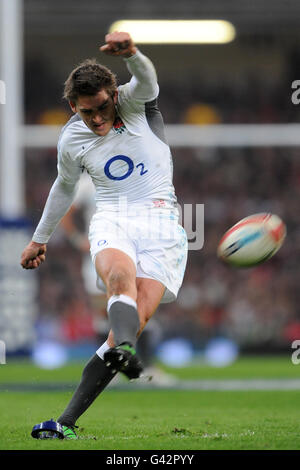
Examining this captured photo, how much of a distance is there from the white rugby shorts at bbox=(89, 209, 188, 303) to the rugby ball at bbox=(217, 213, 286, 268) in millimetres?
368

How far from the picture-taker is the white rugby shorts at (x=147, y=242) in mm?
4805

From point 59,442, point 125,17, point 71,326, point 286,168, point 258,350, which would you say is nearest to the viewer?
point 59,442

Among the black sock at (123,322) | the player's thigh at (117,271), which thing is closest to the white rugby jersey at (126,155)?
the player's thigh at (117,271)

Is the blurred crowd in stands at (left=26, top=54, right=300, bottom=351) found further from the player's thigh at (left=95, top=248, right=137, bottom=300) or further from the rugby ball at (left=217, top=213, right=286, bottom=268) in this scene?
the player's thigh at (left=95, top=248, right=137, bottom=300)

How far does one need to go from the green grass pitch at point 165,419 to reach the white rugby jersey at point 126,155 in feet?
4.01

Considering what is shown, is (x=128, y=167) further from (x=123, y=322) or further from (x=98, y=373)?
(x=98, y=373)

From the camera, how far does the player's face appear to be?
4.74 m

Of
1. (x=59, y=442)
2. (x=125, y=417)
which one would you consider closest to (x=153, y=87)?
(x=59, y=442)

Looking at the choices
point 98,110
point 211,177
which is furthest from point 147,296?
point 211,177

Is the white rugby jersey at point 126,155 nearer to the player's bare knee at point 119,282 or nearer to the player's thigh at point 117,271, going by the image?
the player's thigh at point 117,271

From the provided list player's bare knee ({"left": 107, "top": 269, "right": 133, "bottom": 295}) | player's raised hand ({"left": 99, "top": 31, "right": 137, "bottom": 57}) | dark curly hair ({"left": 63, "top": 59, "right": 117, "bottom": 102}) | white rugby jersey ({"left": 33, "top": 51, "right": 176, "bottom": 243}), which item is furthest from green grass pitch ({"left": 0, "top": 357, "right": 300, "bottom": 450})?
player's raised hand ({"left": 99, "top": 31, "right": 137, "bottom": 57})

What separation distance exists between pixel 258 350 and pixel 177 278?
34.0 ft

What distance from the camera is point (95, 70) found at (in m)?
4.77

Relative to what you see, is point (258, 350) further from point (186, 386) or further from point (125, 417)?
point (125, 417)
